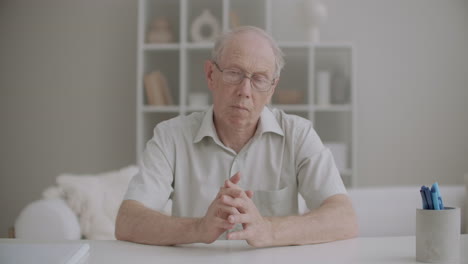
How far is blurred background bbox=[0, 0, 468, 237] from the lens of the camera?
375 cm

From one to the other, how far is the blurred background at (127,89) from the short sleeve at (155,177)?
2.20m

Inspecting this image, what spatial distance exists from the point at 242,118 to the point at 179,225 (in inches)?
19.1

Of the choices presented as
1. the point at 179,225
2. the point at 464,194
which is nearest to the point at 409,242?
the point at 179,225

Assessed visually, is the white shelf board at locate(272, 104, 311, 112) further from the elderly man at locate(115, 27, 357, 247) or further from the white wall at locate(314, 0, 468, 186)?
the elderly man at locate(115, 27, 357, 247)

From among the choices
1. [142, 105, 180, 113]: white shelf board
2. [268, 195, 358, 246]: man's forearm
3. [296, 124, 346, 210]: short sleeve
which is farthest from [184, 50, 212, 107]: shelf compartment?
[268, 195, 358, 246]: man's forearm

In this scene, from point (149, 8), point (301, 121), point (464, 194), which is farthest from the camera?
point (149, 8)

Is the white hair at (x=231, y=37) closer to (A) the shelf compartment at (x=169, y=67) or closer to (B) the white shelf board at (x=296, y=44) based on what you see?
(B) the white shelf board at (x=296, y=44)

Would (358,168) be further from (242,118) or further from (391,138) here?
(242,118)

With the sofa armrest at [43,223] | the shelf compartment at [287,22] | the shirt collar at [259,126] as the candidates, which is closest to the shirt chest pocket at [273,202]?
the shirt collar at [259,126]

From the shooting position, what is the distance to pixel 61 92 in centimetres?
391

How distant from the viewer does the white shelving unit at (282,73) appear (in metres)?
3.44

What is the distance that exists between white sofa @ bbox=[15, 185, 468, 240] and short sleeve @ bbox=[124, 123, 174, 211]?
86cm

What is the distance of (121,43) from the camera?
3.85m

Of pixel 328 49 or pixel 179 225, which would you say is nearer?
pixel 179 225
